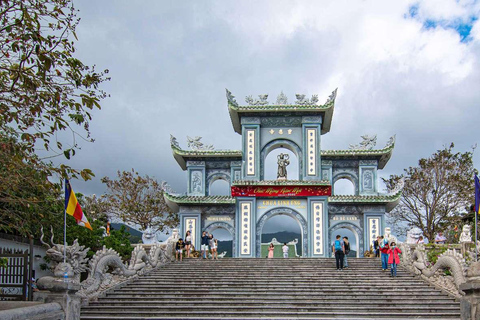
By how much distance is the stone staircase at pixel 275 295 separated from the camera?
14516mm

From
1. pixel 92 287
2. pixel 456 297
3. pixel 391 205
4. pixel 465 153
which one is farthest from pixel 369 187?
pixel 92 287

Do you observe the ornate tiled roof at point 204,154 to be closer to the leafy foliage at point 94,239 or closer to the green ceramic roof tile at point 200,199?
the green ceramic roof tile at point 200,199

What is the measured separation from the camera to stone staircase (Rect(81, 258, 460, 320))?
1452 centimetres

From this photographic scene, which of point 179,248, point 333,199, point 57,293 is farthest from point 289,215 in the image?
point 57,293

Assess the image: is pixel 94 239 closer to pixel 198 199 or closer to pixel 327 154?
pixel 198 199

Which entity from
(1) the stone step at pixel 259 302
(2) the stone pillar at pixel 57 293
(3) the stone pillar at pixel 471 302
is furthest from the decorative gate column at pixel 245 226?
(2) the stone pillar at pixel 57 293

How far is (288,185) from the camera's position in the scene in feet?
87.7

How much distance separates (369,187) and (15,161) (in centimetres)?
2202

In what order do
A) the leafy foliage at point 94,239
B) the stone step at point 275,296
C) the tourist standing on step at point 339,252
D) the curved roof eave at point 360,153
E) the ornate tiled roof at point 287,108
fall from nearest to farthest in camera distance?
the stone step at point 275,296, the tourist standing on step at point 339,252, the leafy foliage at point 94,239, the ornate tiled roof at point 287,108, the curved roof eave at point 360,153

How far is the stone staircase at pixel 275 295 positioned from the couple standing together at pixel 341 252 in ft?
0.99

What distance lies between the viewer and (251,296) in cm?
1595

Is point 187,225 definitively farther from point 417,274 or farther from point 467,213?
point 467,213

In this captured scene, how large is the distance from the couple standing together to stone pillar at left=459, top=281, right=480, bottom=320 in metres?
8.13

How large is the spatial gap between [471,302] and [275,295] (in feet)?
21.1
